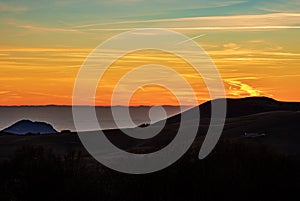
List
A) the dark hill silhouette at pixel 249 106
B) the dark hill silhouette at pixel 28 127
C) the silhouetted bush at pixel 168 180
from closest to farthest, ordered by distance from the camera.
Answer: the silhouetted bush at pixel 168 180, the dark hill silhouette at pixel 249 106, the dark hill silhouette at pixel 28 127

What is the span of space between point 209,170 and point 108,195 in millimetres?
4058

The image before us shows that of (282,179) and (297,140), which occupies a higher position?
(297,140)

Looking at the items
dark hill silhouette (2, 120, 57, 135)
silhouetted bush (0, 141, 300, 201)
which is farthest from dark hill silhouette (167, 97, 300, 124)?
silhouetted bush (0, 141, 300, 201)

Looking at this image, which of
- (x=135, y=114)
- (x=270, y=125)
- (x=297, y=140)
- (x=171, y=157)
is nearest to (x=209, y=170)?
(x=171, y=157)

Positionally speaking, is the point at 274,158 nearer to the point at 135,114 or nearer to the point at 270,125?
the point at 270,125

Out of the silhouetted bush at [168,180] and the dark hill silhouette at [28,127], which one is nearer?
the silhouetted bush at [168,180]

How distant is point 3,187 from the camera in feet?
85.5

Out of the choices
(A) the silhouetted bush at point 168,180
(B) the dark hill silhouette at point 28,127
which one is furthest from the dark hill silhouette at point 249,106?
(A) the silhouetted bush at point 168,180

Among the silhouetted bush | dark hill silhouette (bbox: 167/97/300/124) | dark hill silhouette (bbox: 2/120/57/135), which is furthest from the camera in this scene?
dark hill silhouette (bbox: 2/120/57/135)

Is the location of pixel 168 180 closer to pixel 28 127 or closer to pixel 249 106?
pixel 249 106

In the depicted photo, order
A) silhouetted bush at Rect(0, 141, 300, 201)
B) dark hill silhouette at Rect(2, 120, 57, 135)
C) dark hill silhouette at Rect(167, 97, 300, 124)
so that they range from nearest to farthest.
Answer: silhouetted bush at Rect(0, 141, 300, 201) < dark hill silhouette at Rect(167, 97, 300, 124) < dark hill silhouette at Rect(2, 120, 57, 135)

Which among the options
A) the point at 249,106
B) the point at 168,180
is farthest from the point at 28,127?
the point at 168,180

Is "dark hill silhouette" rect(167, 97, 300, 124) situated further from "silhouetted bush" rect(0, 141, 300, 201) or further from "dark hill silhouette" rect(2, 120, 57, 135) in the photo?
"silhouetted bush" rect(0, 141, 300, 201)

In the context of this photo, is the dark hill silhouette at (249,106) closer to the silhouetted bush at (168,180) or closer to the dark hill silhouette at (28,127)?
the dark hill silhouette at (28,127)
